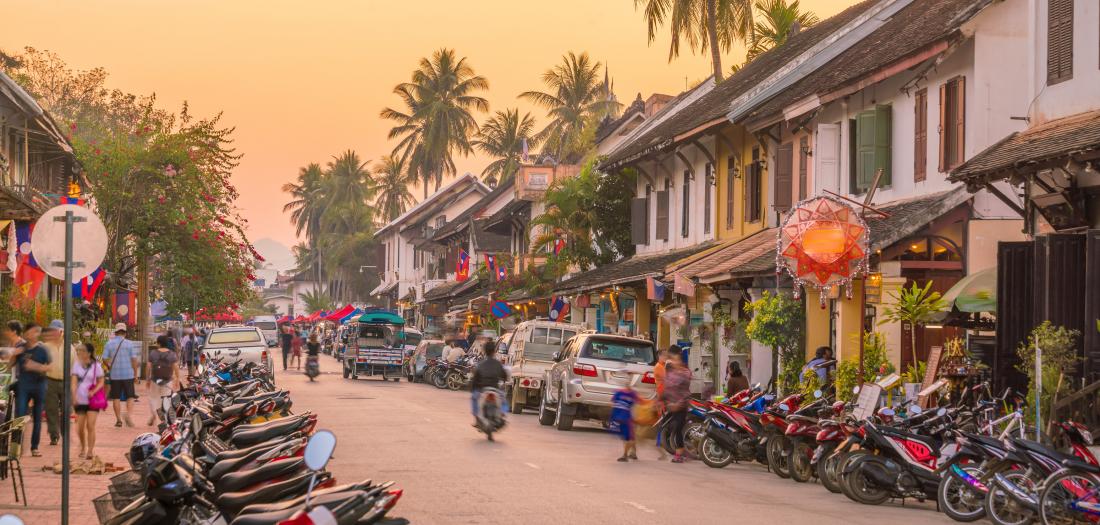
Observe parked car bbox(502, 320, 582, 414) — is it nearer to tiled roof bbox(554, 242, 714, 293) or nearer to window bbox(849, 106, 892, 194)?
tiled roof bbox(554, 242, 714, 293)

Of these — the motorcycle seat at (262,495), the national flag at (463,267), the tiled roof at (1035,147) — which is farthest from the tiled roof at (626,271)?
the national flag at (463,267)

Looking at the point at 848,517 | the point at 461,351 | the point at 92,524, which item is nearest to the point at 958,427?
the point at 848,517

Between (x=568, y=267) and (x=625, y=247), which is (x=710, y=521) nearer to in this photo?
(x=625, y=247)

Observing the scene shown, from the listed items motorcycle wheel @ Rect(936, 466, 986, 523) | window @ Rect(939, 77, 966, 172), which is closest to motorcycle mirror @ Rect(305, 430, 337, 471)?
motorcycle wheel @ Rect(936, 466, 986, 523)

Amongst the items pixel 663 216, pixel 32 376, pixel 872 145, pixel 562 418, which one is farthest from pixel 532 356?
pixel 32 376

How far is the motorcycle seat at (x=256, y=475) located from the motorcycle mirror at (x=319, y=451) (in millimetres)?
1733

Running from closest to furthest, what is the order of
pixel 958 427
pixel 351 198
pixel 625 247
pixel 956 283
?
pixel 958 427
pixel 956 283
pixel 625 247
pixel 351 198

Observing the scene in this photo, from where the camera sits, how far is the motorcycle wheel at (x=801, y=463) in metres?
17.2

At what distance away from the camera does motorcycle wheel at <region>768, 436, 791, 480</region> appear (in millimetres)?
17828

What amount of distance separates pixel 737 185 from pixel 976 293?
44.8 feet

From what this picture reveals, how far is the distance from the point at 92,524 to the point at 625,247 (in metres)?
32.7

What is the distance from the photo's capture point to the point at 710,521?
12.4 metres

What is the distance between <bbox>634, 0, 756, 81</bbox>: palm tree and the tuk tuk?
45.9 ft

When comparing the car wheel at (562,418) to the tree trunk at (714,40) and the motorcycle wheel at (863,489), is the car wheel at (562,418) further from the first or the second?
the tree trunk at (714,40)
